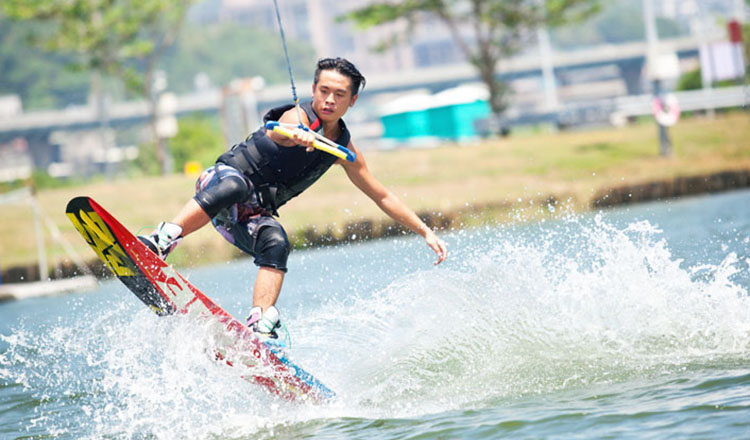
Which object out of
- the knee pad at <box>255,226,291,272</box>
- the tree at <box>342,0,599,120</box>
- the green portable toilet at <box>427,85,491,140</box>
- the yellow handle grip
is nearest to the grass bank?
the tree at <box>342,0,599,120</box>

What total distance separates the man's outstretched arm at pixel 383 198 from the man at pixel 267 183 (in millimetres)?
18

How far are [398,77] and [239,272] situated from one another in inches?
3446

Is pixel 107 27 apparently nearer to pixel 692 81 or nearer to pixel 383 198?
pixel 692 81

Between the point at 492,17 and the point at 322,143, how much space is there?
26447 mm

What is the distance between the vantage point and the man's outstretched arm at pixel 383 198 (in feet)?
22.0

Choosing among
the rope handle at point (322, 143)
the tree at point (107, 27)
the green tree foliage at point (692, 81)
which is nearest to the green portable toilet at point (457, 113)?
the tree at point (107, 27)

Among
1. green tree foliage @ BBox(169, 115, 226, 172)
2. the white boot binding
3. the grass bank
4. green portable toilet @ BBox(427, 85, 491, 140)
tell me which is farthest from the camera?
green portable toilet @ BBox(427, 85, 491, 140)

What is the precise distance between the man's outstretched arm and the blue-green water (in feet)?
2.14

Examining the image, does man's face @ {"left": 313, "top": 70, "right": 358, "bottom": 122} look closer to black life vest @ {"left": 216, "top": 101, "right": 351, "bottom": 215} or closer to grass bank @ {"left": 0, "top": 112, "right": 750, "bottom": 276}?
black life vest @ {"left": 216, "top": 101, "right": 351, "bottom": 215}

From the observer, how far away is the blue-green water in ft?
19.0

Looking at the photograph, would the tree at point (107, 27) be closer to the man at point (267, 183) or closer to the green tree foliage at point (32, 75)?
the man at point (267, 183)

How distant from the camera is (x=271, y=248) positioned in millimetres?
6375

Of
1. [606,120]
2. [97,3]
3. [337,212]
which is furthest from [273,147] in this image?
[97,3]

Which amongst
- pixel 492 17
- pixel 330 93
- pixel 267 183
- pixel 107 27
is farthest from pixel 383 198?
pixel 107 27
